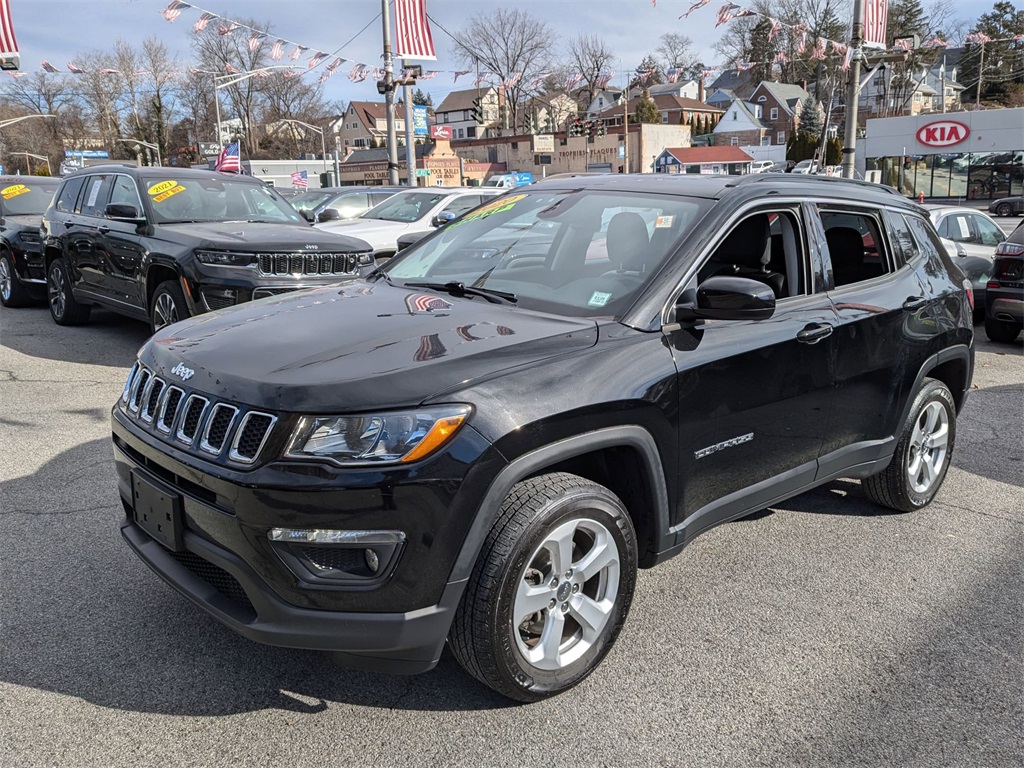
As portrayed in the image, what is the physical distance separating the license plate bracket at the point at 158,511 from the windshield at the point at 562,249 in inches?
58.6

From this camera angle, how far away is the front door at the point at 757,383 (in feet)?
10.6

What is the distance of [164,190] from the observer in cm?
833

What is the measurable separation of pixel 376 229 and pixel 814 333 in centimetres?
915

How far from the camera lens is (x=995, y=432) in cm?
635

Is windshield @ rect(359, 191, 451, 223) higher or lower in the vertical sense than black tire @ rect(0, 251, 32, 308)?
higher

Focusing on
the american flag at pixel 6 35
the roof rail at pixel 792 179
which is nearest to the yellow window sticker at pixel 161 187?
the roof rail at pixel 792 179

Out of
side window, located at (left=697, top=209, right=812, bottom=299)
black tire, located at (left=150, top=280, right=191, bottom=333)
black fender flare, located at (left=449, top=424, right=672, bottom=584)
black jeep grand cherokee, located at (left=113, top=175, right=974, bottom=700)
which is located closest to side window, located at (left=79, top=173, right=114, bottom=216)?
black tire, located at (left=150, top=280, right=191, bottom=333)

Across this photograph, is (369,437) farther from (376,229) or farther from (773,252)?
(376,229)

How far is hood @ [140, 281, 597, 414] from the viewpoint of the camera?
2529mm

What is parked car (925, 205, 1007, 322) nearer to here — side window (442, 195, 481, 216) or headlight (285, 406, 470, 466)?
side window (442, 195, 481, 216)

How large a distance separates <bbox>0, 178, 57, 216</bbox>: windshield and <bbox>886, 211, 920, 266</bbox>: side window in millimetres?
11039

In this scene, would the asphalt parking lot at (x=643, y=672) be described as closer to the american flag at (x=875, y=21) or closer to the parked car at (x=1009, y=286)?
the parked car at (x=1009, y=286)

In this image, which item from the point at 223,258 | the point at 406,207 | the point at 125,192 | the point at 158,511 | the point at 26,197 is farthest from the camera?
the point at 406,207

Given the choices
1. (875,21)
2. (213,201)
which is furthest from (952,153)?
(213,201)
